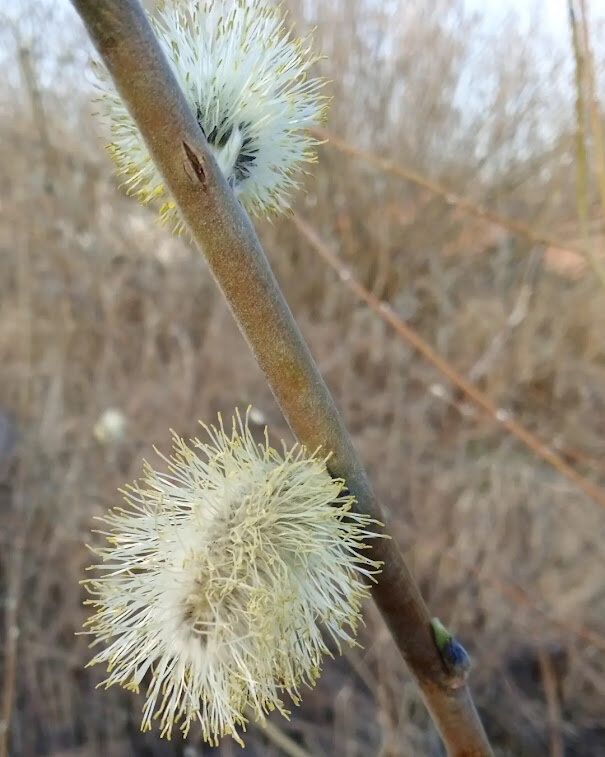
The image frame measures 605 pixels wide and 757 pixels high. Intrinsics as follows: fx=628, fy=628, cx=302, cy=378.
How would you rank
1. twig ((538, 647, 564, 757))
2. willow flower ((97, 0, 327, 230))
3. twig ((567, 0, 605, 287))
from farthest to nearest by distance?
twig ((538, 647, 564, 757)) → twig ((567, 0, 605, 287)) → willow flower ((97, 0, 327, 230))

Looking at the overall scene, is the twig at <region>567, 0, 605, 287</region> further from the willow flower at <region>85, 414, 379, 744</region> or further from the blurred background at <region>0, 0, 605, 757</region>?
the blurred background at <region>0, 0, 605, 757</region>

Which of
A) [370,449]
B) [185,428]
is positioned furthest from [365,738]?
[185,428]

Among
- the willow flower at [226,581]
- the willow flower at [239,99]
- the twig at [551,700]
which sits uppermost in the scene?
the willow flower at [239,99]

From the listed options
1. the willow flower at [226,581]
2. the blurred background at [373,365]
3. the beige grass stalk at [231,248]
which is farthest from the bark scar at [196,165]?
the blurred background at [373,365]

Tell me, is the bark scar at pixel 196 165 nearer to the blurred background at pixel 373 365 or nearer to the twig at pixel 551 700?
the blurred background at pixel 373 365

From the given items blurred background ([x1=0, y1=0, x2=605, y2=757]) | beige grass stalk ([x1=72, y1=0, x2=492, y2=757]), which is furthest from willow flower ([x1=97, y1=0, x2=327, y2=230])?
blurred background ([x1=0, y1=0, x2=605, y2=757])

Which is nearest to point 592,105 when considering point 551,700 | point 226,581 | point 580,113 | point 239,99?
point 580,113
